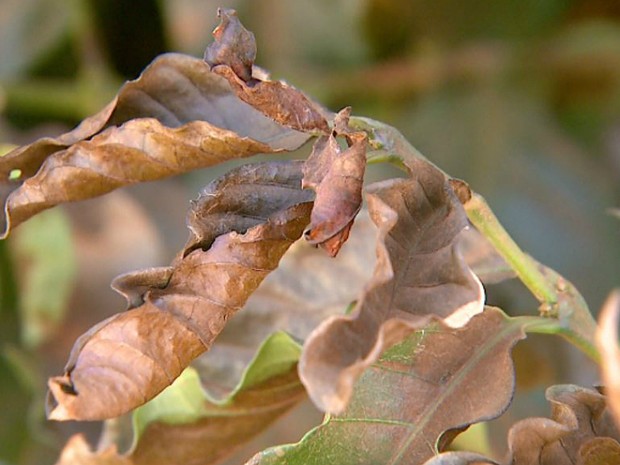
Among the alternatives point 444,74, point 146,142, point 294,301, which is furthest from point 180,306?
point 444,74

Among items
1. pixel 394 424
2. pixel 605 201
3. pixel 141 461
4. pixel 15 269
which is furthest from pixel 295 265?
pixel 605 201

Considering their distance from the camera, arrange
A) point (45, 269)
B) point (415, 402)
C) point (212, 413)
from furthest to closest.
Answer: point (45, 269), point (212, 413), point (415, 402)

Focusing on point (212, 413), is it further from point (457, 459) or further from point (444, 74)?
point (444, 74)

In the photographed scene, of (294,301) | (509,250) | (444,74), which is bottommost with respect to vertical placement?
(444,74)

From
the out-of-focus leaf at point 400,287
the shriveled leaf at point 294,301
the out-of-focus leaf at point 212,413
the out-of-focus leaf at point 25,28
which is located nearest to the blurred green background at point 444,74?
the out-of-focus leaf at point 25,28

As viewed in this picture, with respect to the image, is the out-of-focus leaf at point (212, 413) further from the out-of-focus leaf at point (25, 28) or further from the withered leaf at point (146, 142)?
the out-of-focus leaf at point (25, 28)

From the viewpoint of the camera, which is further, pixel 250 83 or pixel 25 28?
pixel 25 28

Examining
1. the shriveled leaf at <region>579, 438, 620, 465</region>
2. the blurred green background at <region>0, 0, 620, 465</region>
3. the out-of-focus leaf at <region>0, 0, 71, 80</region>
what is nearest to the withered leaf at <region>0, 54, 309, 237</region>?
the shriveled leaf at <region>579, 438, 620, 465</region>
